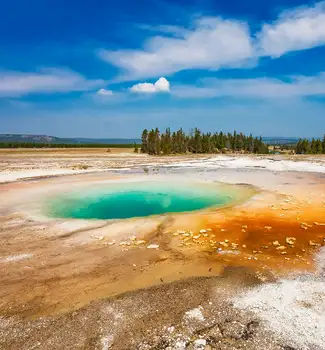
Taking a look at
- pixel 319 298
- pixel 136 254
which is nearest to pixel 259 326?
pixel 319 298

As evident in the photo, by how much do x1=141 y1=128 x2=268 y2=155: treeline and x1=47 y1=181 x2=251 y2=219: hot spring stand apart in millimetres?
59201

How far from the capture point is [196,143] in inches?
3637

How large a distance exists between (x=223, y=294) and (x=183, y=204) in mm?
10748

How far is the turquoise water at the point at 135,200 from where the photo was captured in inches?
620

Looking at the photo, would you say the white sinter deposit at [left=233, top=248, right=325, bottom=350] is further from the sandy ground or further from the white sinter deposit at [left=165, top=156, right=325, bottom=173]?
the white sinter deposit at [left=165, top=156, right=325, bottom=173]

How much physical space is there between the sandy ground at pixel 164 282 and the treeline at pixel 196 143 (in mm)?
70529

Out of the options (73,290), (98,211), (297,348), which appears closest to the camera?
(297,348)

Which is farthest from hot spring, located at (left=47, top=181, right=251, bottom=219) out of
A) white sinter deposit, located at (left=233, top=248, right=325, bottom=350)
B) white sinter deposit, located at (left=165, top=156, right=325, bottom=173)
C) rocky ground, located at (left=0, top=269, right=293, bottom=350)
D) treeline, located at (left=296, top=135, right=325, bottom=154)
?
treeline, located at (left=296, top=135, right=325, bottom=154)

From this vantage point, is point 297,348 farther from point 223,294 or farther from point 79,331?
point 79,331

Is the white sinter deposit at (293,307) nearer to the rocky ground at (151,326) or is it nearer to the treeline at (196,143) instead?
the rocky ground at (151,326)

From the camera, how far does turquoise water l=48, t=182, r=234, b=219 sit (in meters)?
15.7

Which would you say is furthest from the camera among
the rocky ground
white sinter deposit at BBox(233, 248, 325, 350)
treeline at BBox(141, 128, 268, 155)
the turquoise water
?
treeline at BBox(141, 128, 268, 155)

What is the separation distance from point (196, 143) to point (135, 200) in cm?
7508

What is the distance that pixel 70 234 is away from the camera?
11398mm
